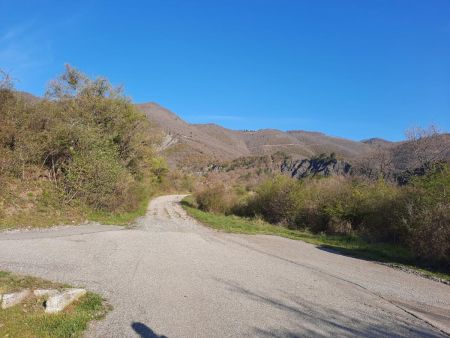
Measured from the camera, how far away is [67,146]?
22375mm

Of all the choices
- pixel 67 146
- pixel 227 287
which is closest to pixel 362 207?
pixel 227 287

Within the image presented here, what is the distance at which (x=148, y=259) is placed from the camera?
36.9 ft

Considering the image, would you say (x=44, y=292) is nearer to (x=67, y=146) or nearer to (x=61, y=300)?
(x=61, y=300)

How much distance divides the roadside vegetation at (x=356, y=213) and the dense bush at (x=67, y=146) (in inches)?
260

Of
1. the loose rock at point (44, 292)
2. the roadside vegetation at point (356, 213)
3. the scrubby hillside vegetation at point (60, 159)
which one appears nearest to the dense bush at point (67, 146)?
the scrubby hillside vegetation at point (60, 159)

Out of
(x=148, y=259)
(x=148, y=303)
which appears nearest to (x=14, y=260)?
(x=148, y=259)

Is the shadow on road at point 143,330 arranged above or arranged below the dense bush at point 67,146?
below

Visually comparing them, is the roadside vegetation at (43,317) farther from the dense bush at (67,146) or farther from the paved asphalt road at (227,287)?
the dense bush at (67,146)

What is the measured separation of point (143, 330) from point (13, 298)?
244 cm

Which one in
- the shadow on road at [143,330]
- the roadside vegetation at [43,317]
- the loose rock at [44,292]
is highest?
the shadow on road at [143,330]

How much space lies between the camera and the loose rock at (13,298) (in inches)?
253

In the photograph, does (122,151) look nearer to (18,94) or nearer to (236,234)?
(18,94)

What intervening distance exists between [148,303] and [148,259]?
13.6ft

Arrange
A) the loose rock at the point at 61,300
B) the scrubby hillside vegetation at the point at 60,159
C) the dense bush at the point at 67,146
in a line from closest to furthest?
the loose rock at the point at 61,300 → the scrubby hillside vegetation at the point at 60,159 → the dense bush at the point at 67,146
